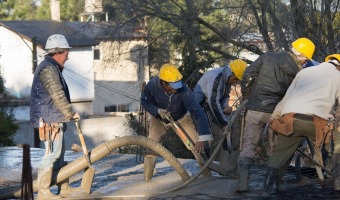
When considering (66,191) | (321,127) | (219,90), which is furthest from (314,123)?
(66,191)

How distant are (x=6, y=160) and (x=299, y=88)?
21.0 ft

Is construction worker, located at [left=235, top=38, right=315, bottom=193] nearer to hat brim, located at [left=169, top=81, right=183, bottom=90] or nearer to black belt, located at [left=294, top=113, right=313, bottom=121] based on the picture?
black belt, located at [left=294, top=113, right=313, bottom=121]

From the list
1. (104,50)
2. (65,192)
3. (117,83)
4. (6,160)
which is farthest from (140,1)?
(117,83)

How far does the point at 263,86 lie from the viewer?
8.12 metres

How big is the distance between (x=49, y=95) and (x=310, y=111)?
270cm

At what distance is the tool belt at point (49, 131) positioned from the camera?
26.4ft

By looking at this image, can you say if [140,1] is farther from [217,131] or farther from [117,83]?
[117,83]

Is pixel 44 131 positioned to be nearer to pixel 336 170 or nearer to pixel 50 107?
pixel 50 107

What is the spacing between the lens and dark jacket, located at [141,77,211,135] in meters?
8.98

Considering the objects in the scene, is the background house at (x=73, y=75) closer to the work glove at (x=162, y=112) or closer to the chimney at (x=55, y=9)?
the chimney at (x=55, y=9)

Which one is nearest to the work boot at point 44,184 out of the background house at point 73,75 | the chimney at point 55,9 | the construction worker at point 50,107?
the construction worker at point 50,107

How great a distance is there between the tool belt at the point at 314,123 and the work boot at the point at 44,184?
2.42 metres

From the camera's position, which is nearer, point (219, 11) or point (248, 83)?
point (248, 83)

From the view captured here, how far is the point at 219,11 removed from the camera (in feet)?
59.2
